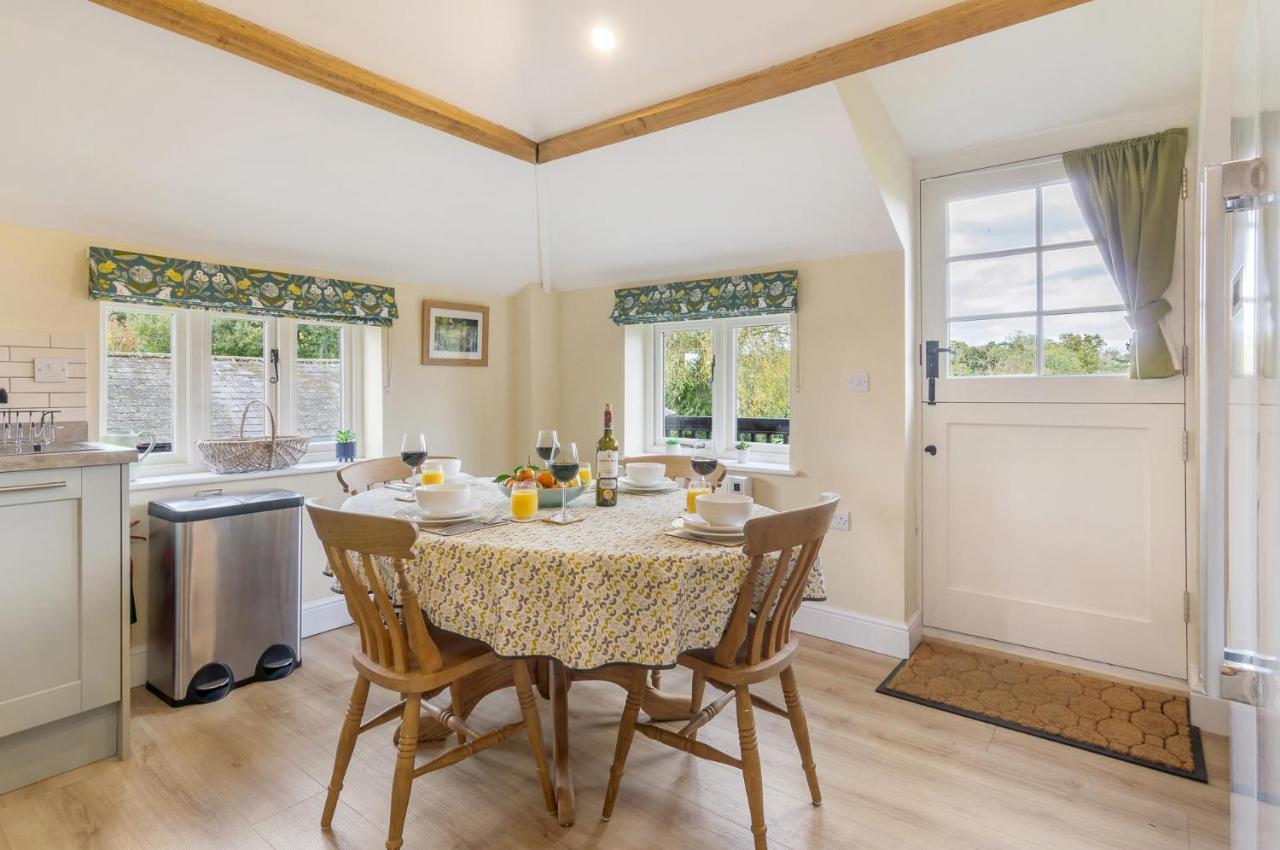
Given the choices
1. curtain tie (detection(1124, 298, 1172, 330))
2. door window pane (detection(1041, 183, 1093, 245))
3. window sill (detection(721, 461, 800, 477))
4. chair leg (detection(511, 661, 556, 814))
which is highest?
door window pane (detection(1041, 183, 1093, 245))

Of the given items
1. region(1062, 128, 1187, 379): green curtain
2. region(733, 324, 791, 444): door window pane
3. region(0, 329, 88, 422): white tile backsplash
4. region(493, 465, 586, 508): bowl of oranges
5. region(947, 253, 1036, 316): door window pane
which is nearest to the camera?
region(493, 465, 586, 508): bowl of oranges

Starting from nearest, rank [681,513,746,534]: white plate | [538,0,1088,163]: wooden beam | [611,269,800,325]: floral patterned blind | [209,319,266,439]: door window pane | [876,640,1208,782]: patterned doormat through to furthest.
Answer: [681,513,746,534]: white plate, [538,0,1088,163]: wooden beam, [876,640,1208,782]: patterned doormat, [209,319,266,439]: door window pane, [611,269,800,325]: floral patterned blind

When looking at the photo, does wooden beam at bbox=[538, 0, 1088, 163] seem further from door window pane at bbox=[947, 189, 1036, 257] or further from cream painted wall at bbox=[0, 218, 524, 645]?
cream painted wall at bbox=[0, 218, 524, 645]

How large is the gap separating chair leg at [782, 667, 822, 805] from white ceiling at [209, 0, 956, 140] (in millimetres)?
2098

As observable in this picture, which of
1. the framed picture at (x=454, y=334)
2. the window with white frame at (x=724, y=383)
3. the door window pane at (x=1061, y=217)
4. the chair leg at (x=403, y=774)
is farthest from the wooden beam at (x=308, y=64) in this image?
the door window pane at (x=1061, y=217)

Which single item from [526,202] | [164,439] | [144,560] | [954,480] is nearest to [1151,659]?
[954,480]

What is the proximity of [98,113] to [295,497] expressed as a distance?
1.54m

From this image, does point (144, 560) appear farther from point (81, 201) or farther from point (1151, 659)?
point (1151, 659)

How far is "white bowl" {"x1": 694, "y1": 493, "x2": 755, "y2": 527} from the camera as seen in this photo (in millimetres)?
1722

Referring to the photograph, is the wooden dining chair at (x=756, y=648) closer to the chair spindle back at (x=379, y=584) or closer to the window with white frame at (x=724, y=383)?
the chair spindle back at (x=379, y=584)

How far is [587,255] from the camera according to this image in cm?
381

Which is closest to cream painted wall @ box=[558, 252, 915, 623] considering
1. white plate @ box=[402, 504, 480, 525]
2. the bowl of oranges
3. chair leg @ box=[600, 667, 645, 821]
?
the bowl of oranges

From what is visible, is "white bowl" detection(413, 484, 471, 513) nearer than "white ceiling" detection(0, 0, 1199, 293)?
Yes

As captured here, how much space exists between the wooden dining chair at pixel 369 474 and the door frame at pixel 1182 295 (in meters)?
2.35
